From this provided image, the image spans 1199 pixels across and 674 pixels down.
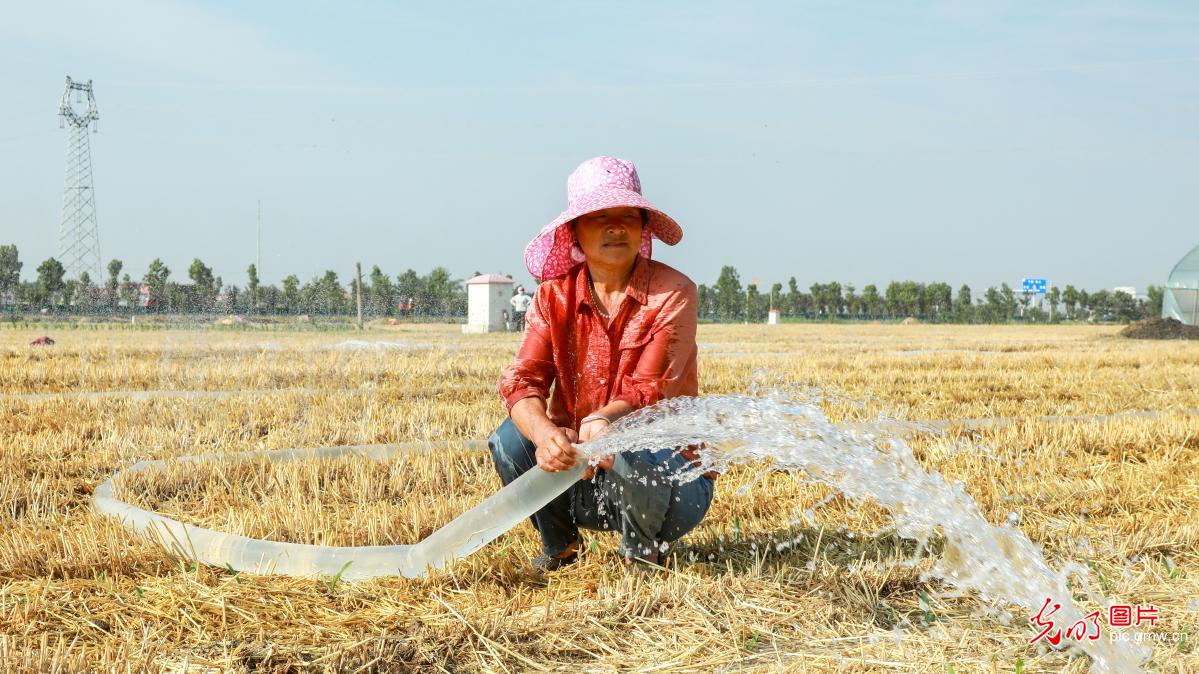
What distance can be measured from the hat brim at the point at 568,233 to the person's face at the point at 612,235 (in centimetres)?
7

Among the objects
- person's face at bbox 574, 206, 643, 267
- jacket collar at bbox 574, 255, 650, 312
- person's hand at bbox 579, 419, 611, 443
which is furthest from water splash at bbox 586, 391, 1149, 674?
person's face at bbox 574, 206, 643, 267

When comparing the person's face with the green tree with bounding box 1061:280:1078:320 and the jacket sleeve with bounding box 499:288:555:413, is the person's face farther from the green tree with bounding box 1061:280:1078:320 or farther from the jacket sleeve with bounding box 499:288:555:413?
the green tree with bounding box 1061:280:1078:320

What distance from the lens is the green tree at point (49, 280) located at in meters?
38.0

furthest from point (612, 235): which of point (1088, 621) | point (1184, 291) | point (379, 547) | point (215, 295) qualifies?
point (1184, 291)

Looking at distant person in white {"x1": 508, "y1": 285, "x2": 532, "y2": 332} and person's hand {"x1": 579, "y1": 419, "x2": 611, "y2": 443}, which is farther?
distant person in white {"x1": 508, "y1": 285, "x2": 532, "y2": 332}

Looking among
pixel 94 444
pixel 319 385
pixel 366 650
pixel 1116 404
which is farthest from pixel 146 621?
pixel 1116 404

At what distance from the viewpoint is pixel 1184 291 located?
87.0 feet

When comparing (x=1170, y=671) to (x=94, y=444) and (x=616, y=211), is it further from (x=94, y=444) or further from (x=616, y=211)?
(x=94, y=444)

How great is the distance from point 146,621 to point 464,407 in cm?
396

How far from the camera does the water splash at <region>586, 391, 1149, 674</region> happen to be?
8.46 feet

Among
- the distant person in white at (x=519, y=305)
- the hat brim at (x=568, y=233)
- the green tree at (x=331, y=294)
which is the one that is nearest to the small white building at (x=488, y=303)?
the distant person in white at (x=519, y=305)

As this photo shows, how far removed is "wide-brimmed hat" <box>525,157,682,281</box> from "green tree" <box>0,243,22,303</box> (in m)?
37.9

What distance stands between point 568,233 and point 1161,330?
2377 cm

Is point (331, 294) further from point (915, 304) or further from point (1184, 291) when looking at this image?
point (915, 304)
